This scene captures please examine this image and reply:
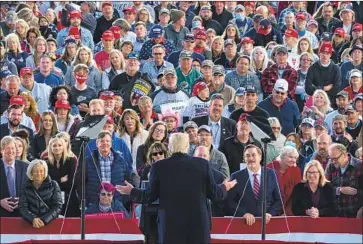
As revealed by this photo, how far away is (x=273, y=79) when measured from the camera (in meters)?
19.6

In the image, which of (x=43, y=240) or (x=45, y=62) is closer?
(x=43, y=240)

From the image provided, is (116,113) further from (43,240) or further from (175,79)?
(43,240)

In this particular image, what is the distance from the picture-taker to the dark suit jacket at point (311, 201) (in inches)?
577

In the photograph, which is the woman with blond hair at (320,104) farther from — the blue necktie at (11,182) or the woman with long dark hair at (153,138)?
the blue necktie at (11,182)

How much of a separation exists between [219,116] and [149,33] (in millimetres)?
4817

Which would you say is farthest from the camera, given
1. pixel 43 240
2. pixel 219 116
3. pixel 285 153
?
pixel 219 116

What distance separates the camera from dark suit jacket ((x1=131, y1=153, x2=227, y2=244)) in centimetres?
1264

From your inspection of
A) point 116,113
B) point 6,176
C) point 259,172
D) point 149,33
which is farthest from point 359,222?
point 149,33

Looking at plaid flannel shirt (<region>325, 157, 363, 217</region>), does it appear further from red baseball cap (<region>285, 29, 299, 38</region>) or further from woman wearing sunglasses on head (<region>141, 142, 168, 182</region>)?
red baseball cap (<region>285, 29, 299, 38</region>)

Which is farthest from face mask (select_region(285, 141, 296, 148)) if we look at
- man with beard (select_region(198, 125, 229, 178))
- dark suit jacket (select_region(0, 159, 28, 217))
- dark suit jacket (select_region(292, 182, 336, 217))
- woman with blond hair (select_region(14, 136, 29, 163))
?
dark suit jacket (select_region(0, 159, 28, 217))

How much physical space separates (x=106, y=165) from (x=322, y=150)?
2563mm

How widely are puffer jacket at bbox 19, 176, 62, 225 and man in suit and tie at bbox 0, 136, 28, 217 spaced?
1.45 ft

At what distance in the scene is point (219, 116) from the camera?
17266 millimetres

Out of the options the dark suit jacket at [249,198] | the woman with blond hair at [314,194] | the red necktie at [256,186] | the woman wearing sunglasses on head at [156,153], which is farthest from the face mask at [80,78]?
the woman with blond hair at [314,194]
